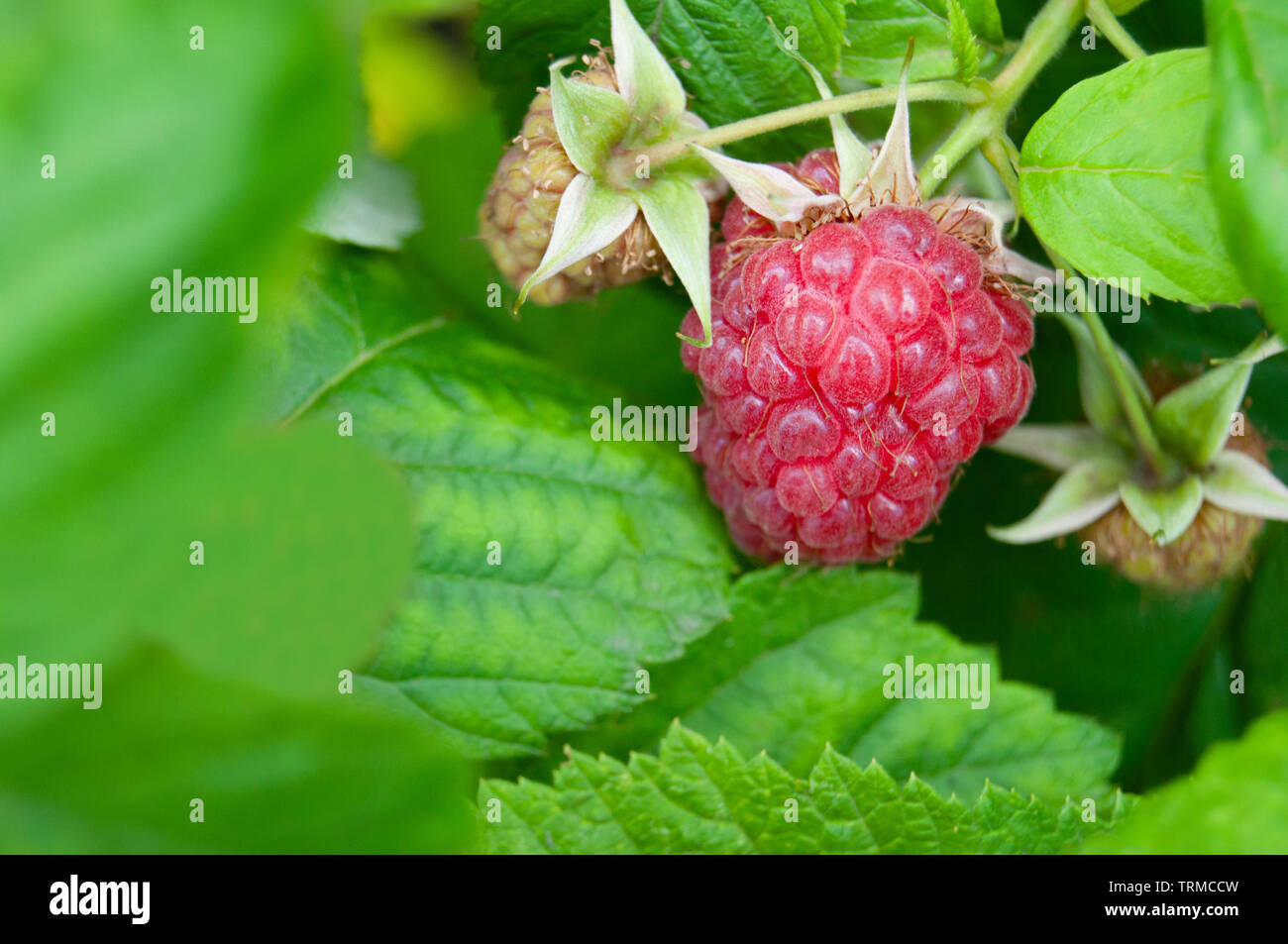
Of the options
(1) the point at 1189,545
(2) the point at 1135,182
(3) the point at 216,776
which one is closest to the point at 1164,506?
(1) the point at 1189,545

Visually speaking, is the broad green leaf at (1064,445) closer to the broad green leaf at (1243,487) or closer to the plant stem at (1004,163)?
the broad green leaf at (1243,487)

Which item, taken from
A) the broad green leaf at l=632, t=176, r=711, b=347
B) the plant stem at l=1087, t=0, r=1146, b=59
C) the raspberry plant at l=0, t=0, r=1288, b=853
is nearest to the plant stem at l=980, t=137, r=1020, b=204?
the raspberry plant at l=0, t=0, r=1288, b=853

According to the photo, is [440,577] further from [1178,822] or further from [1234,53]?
[1234,53]

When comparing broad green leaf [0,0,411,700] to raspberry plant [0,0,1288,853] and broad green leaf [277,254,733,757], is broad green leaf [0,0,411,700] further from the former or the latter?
broad green leaf [277,254,733,757]

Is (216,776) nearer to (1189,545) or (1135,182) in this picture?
(1135,182)

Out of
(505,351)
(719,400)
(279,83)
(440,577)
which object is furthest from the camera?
(505,351)

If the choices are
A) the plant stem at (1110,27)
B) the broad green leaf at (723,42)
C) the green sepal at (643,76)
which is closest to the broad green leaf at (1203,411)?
the plant stem at (1110,27)

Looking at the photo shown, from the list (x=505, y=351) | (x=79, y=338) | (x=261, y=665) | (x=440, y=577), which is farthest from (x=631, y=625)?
(x=79, y=338)
